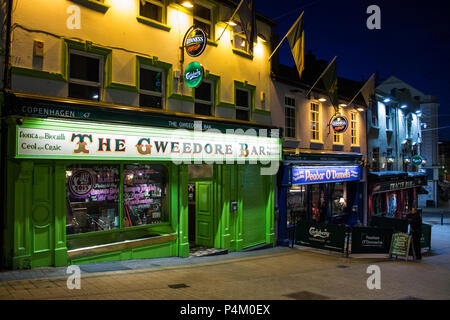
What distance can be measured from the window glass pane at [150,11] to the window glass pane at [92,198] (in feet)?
15.6

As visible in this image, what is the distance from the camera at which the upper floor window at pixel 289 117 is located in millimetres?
16406

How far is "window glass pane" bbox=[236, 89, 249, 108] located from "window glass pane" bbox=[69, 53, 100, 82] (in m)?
5.84

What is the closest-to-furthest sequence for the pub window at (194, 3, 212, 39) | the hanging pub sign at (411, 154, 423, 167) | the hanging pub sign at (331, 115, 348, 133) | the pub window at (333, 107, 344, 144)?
1. the pub window at (194, 3, 212, 39)
2. the hanging pub sign at (331, 115, 348, 133)
3. the pub window at (333, 107, 344, 144)
4. the hanging pub sign at (411, 154, 423, 167)

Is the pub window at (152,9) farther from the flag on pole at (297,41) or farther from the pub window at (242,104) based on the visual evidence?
the flag on pole at (297,41)

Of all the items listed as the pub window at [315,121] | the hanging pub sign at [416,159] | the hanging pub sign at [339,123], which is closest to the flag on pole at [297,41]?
the pub window at [315,121]

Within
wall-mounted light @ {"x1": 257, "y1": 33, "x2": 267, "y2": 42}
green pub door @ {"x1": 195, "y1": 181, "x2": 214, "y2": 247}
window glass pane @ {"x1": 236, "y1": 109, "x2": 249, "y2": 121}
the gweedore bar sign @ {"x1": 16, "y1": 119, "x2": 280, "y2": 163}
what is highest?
wall-mounted light @ {"x1": 257, "y1": 33, "x2": 267, "y2": 42}

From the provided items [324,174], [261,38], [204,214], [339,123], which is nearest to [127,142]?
[204,214]

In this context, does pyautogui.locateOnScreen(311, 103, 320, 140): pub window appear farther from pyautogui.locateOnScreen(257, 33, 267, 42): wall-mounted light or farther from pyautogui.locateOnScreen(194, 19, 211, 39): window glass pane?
pyautogui.locateOnScreen(194, 19, 211, 39): window glass pane

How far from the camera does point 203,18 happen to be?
1255 centimetres

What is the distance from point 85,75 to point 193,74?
10.1ft

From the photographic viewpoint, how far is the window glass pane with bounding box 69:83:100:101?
9137mm

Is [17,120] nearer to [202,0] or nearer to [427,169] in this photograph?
[202,0]

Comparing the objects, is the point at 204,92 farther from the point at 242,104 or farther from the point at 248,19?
the point at 248,19

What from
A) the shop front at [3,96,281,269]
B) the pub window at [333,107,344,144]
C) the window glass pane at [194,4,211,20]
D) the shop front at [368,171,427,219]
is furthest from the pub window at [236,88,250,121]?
the shop front at [368,171,427,219]
